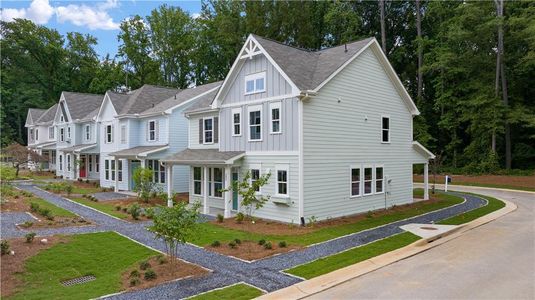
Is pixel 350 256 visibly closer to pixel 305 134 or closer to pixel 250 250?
pixel 250 250

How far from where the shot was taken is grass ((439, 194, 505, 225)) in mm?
16328

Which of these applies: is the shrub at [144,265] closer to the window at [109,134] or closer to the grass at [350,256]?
the grass at [350,256]

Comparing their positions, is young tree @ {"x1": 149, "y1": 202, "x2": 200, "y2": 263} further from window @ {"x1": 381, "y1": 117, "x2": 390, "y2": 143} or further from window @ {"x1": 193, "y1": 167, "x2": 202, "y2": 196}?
window @ {"x1": 381, "y1": 117, "x2": 390, "y2": 143}

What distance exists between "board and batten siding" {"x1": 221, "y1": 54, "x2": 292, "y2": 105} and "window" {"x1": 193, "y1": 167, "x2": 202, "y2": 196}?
4518mm

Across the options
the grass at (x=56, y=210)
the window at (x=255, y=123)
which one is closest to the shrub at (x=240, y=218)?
Result: the window at (x=255, y=123)

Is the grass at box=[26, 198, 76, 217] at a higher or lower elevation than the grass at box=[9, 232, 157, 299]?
higher

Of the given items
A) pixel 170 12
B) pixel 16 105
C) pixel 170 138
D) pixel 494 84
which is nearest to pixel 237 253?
pixel 170 138

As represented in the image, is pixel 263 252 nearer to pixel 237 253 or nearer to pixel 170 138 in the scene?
pixel 237 253

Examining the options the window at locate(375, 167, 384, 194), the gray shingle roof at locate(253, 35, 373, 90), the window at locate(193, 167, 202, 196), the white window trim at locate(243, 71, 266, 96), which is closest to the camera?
the gray shingle roof at locate(253, 35, 373, 90)

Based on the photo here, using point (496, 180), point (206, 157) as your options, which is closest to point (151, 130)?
point (206, 157)

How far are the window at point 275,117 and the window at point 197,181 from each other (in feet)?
21.8

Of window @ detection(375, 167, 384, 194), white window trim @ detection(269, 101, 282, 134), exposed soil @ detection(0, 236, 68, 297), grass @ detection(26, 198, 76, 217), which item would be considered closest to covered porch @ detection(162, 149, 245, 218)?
white window trim @ detection(269, 101, 282, 134)

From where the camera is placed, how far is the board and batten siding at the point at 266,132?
15.9 m

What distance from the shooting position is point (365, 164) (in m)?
18.7
